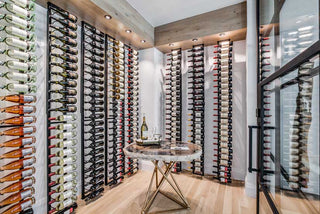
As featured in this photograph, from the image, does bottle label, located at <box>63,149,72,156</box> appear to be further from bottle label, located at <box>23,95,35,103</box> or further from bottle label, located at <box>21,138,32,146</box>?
bottle label, located at <box>23,95,35,103</box>

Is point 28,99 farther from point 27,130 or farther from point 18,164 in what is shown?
point 18,164

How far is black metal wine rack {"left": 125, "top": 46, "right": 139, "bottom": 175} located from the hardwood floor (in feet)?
1.38

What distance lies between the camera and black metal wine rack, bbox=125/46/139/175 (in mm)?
3404

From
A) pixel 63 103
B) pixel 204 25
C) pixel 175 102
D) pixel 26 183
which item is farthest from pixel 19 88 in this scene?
pixel 204 25

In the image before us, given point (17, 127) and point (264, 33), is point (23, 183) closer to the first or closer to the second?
point (17, 127)

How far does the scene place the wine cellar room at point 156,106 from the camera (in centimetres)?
117

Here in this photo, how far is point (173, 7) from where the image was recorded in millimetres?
2916

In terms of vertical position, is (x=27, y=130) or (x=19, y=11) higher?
(x=19, y=11)

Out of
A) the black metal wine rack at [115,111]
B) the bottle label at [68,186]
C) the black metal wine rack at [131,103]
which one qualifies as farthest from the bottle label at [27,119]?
the black metal wine rack at [131,103]

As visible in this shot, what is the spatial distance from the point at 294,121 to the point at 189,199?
191cm

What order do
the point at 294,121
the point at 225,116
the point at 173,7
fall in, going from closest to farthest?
the point at 294,121
the point at 173,7
the point at 225,116

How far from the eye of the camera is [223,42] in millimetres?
3158

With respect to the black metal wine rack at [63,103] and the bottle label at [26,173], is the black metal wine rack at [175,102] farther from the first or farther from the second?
the bottle label at [26,173]

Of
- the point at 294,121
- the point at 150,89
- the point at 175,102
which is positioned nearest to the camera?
the point at 294,121
